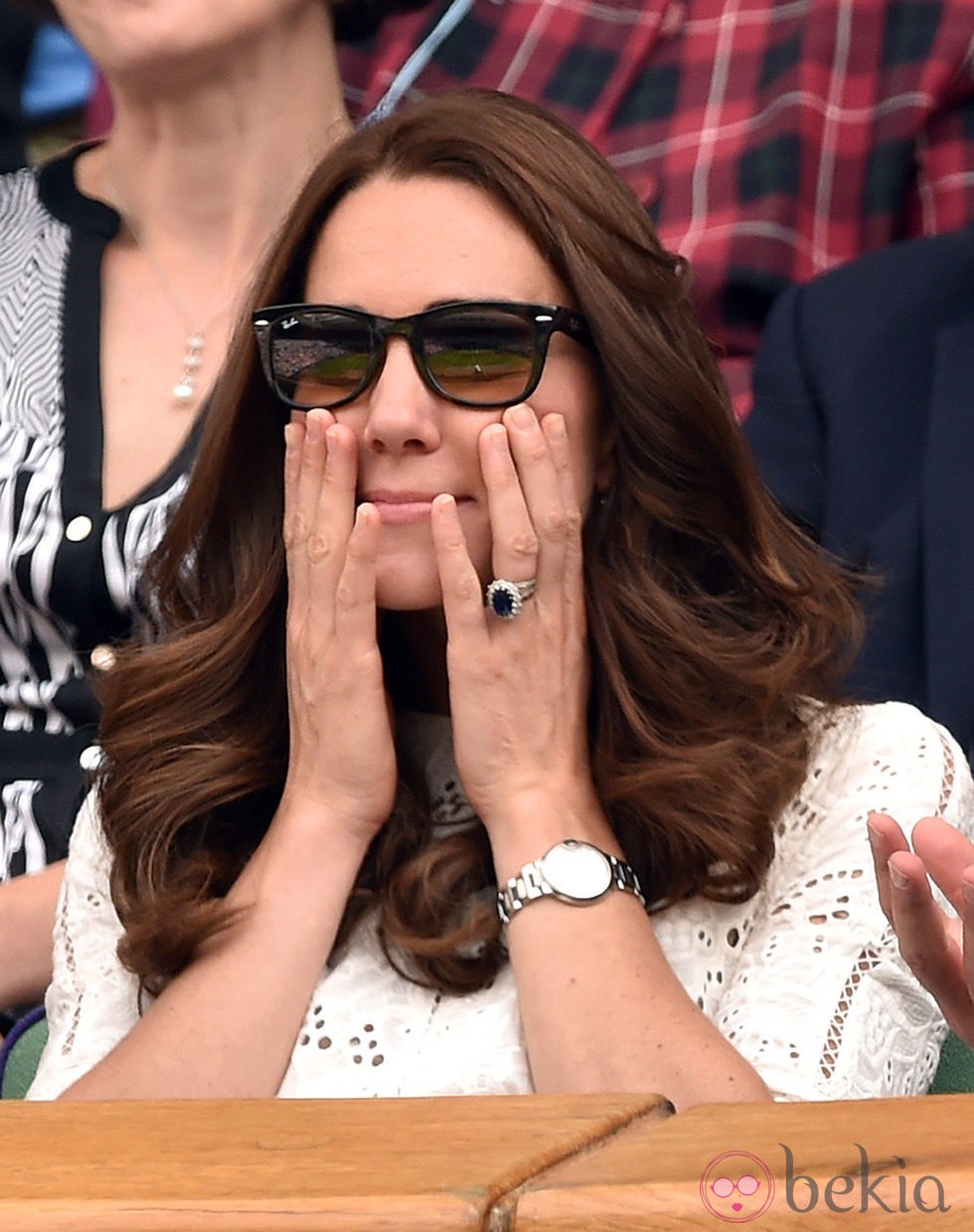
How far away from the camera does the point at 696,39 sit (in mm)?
2389

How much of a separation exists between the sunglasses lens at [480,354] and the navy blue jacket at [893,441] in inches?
20.5

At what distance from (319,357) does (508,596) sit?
8.0 inches

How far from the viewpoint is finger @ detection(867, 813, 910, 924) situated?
3.09 feet

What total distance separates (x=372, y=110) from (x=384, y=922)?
52.1 inches

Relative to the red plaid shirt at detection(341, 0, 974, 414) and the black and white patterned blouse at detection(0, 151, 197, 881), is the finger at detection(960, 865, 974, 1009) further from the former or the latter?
the red plaid shirt at detection(341, 0, 974, 414)

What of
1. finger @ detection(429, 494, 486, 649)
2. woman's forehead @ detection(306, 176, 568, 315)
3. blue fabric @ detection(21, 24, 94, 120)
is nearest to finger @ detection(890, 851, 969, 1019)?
finger @ detection(429, 494, 486, 649)

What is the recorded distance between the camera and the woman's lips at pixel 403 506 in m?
1.33

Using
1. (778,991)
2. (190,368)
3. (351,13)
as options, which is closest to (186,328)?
(190,368)

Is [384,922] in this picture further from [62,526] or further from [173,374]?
[173,374]

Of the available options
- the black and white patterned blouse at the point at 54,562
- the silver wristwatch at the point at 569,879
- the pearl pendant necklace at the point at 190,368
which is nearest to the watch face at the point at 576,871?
the silver wristwatch at the point at 569,879

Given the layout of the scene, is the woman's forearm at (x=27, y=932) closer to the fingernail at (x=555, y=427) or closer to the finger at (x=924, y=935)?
the fingernail at (x=555, y=427)

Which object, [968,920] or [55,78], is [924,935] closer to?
[968,920]

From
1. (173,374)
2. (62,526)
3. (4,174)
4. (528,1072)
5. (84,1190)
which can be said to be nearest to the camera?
(84,1190)

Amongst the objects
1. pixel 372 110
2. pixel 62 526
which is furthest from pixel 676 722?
pixel 372 110
